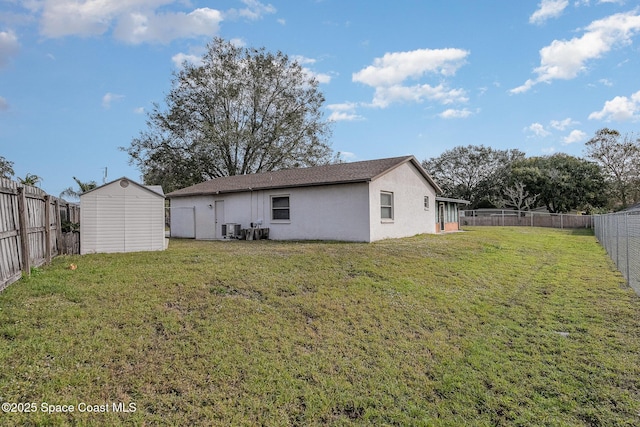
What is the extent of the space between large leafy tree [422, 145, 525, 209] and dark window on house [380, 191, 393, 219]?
116 ft

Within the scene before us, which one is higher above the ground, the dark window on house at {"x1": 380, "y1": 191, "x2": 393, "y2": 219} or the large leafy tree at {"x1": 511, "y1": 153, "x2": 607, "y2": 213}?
the large leafy tree at {"x1": 511, "y1": 153, "x2": 607, "y2": 213}

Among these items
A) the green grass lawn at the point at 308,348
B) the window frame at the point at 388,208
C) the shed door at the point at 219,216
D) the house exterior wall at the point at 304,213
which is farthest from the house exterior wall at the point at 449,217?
the green grass lawn at the point at 308,348

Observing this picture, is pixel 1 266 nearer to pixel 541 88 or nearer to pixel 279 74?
pixel 541 88

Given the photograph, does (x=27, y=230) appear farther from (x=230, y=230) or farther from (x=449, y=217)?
(x=449, y=217)

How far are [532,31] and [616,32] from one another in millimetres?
2816

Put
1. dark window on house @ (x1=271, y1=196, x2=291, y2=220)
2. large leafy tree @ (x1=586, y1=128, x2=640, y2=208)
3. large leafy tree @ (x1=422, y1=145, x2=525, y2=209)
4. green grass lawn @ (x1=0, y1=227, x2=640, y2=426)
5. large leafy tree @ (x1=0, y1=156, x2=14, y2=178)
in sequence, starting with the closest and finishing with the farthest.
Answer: green grass lawn @ (x1=0, y1=227, x2=640, y2=426) → dark window on house @ (x1=271, y1=196, x2=291, y2=220) → large leafy tree @ (x1=0, y1=156, x2=14, y2=178) → large leafy tree @ (x1=586, y1=128, x2=640, y2=208) → large leafy tree @ (x1=422, y1=145, x2=525, y2=209)

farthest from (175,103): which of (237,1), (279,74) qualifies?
(237,1)

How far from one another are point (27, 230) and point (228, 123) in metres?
21.9

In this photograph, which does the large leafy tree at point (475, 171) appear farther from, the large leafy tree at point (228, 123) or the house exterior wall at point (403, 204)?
the house exterior wall at point (403, 204)

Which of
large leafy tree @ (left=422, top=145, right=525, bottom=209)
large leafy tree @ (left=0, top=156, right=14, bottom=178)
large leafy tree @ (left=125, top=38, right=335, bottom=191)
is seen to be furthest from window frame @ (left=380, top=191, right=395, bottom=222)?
large leafy tree @ (left=422, top=145, right=525, bottom=209)

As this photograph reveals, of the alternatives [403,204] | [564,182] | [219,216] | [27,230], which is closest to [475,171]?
[564,182]

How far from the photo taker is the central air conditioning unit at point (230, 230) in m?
15.6

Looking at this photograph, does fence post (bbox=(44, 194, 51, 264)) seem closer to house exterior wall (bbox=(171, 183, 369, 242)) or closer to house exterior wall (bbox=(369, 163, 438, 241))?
house exterior wall (bbox=(171, 183, 369, 242))

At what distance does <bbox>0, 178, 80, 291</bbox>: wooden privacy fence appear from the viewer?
5.57 metres
